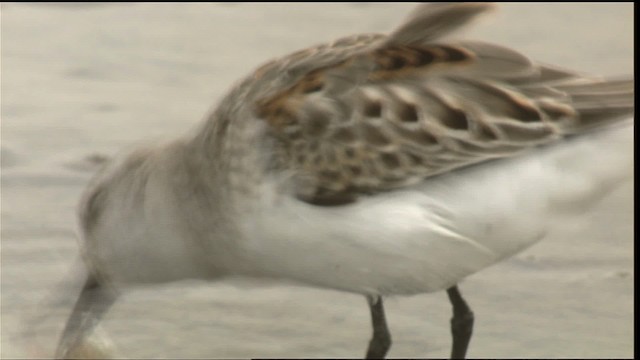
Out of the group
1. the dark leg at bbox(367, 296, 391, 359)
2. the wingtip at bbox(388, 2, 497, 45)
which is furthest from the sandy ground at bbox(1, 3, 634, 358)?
the dark leg at bbox(367, 296, 391, 359)

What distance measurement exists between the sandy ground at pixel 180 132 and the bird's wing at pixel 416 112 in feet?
0.81

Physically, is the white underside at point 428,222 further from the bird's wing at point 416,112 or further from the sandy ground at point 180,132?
the sandy ground at point 180,132

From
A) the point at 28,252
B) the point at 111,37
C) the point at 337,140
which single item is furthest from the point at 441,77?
the point at 111,37

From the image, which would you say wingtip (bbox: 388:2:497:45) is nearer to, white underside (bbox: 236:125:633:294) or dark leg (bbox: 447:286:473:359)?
white underside (bbox: 236:125:633:294)

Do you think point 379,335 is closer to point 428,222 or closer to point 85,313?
point 428,222

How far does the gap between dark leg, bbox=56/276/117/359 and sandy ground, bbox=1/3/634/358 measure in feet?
0.31

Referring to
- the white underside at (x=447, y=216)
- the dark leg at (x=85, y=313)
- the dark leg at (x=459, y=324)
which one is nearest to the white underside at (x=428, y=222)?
the white underside at (x=447, y=216)

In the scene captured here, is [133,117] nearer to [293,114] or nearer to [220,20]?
[220,20]

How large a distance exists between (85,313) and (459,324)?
1275 mm

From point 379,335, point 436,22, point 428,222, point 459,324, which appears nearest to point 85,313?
point 379,335

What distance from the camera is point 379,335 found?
6.48 metres

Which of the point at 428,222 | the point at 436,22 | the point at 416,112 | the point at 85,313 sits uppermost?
the point at 436,22

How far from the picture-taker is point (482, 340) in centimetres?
684

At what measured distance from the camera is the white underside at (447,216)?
5766 millimetres
